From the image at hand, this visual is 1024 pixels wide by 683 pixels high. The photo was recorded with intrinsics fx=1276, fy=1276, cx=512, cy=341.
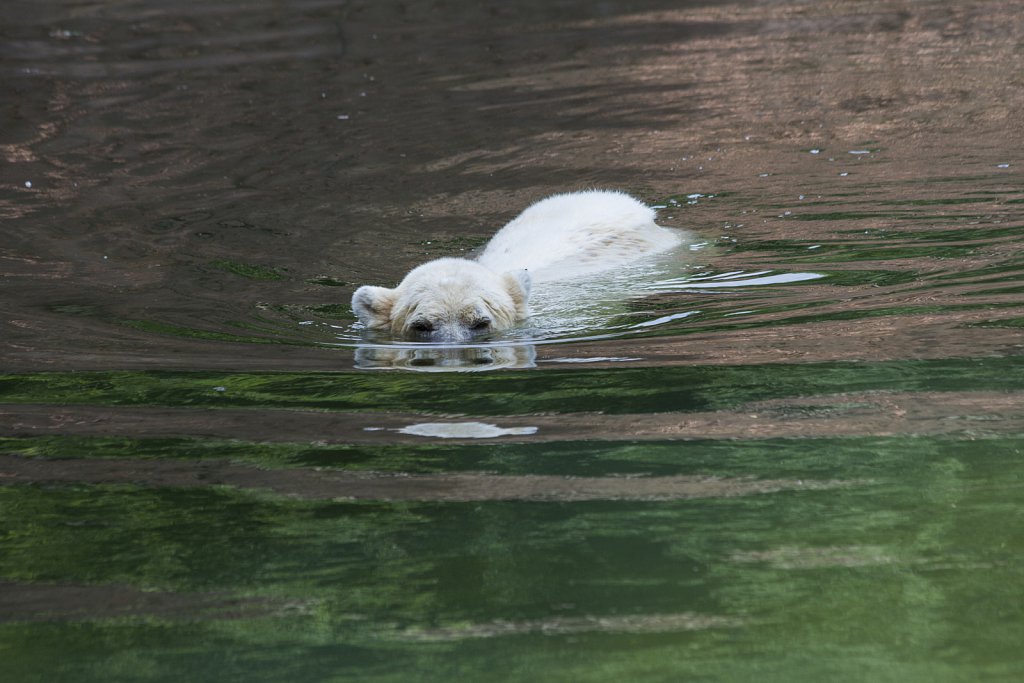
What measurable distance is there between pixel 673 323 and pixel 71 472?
3.19m

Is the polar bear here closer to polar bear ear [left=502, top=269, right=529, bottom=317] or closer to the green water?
polar bear ear [left=502, top=269, right=529, bottom=317]

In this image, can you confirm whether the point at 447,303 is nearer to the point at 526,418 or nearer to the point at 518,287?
the point at 518,287

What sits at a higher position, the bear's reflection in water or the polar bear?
the polar bear

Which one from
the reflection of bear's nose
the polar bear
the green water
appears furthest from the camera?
the polar bear

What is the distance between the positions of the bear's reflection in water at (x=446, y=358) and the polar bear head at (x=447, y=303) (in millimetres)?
222

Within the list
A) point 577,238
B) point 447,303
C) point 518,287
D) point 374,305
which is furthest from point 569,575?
point 577,238

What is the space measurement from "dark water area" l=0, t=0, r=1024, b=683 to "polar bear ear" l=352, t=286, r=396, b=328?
25cm

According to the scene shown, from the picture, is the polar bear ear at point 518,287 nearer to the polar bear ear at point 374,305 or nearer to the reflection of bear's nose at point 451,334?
the reflection of bear's nose at point 451,334

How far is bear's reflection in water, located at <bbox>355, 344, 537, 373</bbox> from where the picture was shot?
607 centimetres

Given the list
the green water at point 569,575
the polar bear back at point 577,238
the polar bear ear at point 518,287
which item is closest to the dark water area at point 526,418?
the green water at point 569,575

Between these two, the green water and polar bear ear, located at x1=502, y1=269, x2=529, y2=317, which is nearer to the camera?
the green water

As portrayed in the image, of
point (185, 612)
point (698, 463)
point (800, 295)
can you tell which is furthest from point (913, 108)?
point (185, 612)

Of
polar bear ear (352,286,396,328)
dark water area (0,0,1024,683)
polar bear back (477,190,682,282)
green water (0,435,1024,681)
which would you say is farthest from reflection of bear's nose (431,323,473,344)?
green water (0,435,1024,681)

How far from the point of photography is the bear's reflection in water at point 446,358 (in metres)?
6.07
